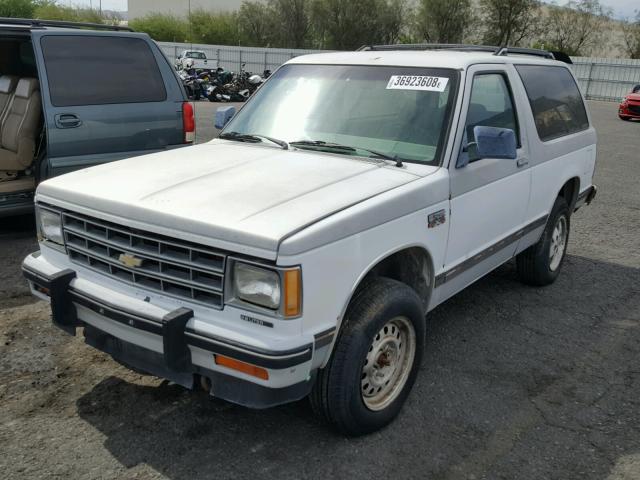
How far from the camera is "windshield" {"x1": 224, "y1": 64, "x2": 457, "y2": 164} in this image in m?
3.84

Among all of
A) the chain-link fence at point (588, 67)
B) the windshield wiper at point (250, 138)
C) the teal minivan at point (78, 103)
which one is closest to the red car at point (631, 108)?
the chain-link fence at point (588, 67)

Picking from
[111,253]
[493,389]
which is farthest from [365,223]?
[493,389]

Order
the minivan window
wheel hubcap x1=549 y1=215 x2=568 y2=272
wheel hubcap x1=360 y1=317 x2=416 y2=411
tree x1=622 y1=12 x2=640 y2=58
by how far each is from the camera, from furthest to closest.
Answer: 1. tree x1=622 y1=12 x2=640 y2=58
2. the minivan window
3. wheel hubcap x1=549 y1=215 x2=568 y2=272
4. wheel hubcap x1=360 y1=317 x2=416 y2=411

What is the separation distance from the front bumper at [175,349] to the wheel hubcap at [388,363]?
49cm

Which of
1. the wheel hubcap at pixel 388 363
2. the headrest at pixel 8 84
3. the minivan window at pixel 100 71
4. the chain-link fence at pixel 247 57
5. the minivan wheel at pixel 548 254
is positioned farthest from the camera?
the chain-link fence at pixel 247 57

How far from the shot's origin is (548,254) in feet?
18.0

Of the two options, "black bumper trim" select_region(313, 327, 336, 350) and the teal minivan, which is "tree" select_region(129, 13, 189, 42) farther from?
"black bumper trim" select_region(313, 327, 336, 350)

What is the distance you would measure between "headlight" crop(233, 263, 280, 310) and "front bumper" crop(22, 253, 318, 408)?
20 centimetres

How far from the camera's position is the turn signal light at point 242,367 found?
2711 mm

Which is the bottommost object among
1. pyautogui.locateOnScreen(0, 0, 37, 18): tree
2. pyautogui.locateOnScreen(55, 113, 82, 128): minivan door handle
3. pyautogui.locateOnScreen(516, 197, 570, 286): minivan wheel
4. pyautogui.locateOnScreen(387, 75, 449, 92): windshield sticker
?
pyautogui.locateOnScreen(516, 197, 570, 286): minivan wheel

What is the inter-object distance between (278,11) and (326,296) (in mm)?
60773

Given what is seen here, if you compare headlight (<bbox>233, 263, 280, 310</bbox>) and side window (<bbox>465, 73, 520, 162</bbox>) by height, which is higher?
side window (<bbox>465, 73, 520, 162</bbox>)

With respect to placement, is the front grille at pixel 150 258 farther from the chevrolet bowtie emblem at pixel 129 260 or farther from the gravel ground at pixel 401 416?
the gravel ground at pixel 401 416

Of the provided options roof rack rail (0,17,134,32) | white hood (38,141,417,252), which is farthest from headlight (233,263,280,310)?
Answer: roof rack rail (0,17,134,32)
